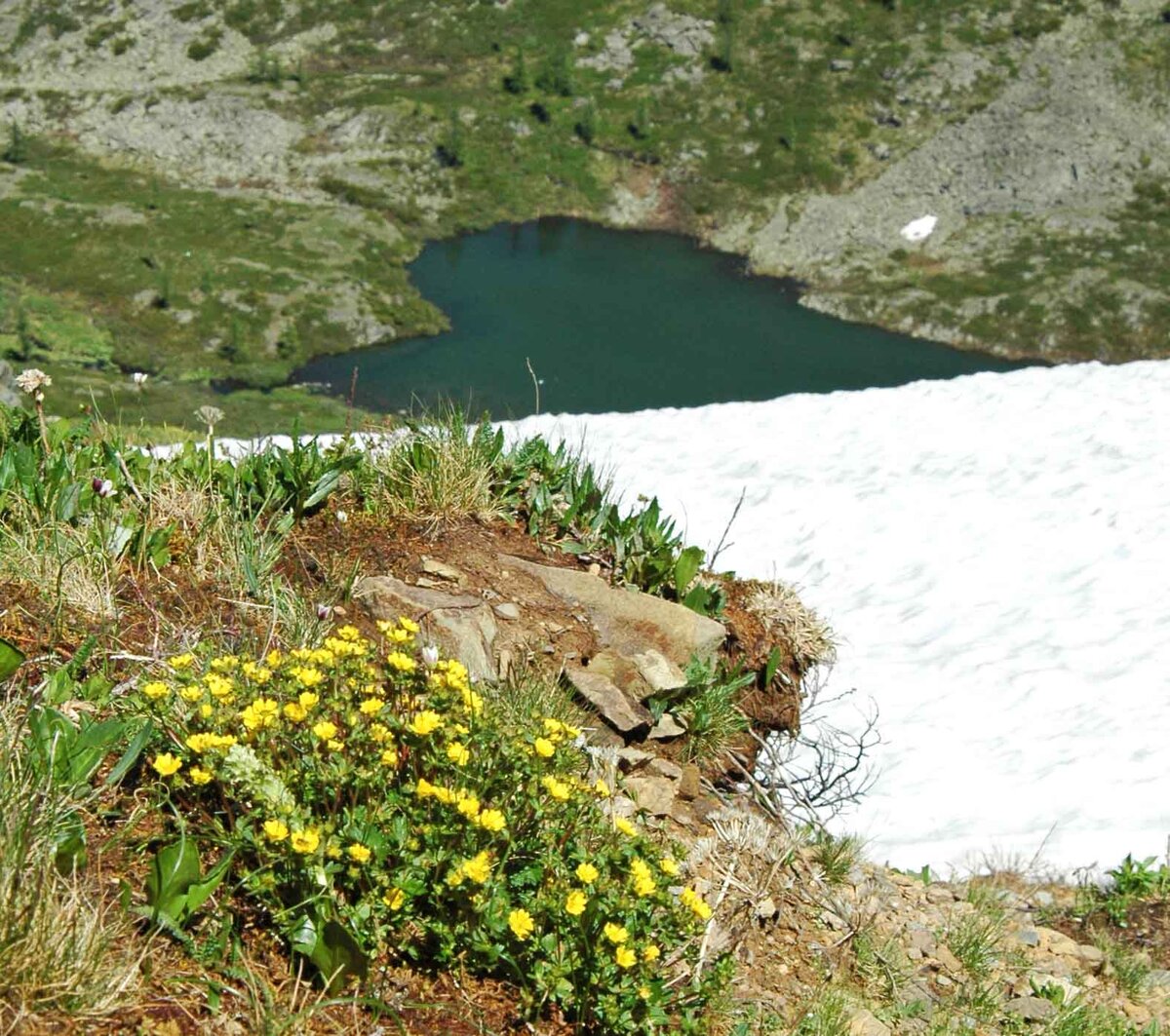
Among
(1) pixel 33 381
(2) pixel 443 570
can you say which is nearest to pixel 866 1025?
(2) pixel 443 570

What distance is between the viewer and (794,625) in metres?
8.28

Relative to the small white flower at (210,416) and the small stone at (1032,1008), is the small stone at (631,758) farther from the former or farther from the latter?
the small white flower at (210,416)

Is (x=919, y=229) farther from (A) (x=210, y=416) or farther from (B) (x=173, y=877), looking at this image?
(B) (x=173, y=877)

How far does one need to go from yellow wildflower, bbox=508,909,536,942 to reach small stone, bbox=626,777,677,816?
1.80 meters

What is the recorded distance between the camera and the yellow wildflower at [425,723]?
12.6 ft

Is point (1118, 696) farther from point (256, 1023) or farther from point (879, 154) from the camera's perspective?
point (879, 154)

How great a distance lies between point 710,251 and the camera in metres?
78.8

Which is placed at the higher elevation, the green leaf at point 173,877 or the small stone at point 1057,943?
the green leaf at point 173,877

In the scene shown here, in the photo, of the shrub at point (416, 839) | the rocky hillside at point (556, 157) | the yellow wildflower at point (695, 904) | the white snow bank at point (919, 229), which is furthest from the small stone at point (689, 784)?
the white snow bank at point (919, 229)

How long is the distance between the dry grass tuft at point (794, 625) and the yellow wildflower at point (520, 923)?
4.83 metres

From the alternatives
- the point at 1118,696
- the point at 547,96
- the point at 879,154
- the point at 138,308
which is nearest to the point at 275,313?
the point at 138,308

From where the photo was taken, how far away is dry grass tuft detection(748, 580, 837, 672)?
8.21 metres

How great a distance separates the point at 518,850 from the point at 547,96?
95343 millimetres

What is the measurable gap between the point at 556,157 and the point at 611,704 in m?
86.8
